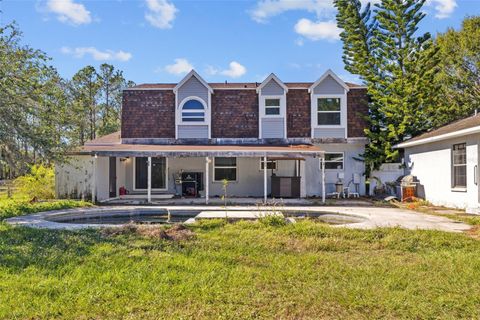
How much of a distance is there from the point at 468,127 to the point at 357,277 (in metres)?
9.40

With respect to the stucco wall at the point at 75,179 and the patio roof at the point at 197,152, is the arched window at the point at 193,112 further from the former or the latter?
Answer: the stucco wall at the point at 75,179

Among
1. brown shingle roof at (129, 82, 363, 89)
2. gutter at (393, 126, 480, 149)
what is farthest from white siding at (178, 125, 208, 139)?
gutter at (393, 126, 480, 149)

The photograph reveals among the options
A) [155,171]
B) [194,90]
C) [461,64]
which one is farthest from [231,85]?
[461,64]

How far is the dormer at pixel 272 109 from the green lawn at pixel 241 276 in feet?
36.4

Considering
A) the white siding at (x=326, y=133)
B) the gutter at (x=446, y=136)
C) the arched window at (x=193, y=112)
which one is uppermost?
the arched window at (x=193, y=112)

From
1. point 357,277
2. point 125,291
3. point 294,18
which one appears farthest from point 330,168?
point 125,291

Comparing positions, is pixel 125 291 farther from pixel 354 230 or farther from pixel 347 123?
pixel 347 123

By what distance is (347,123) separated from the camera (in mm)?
19016

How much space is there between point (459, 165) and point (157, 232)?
36.7ft

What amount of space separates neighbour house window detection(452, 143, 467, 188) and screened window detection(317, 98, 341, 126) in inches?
242

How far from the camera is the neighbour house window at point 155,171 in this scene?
19219 mm

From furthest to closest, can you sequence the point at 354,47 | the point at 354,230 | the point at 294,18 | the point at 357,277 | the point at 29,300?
the point at 354,47, the point at 294,18, the point at 354,230, the point at 357,277, the point at 29,300

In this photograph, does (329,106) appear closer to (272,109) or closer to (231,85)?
(272,109)

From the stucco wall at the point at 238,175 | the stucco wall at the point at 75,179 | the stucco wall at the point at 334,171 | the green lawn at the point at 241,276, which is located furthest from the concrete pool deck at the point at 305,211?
the stucco wall at the point at 238,175
